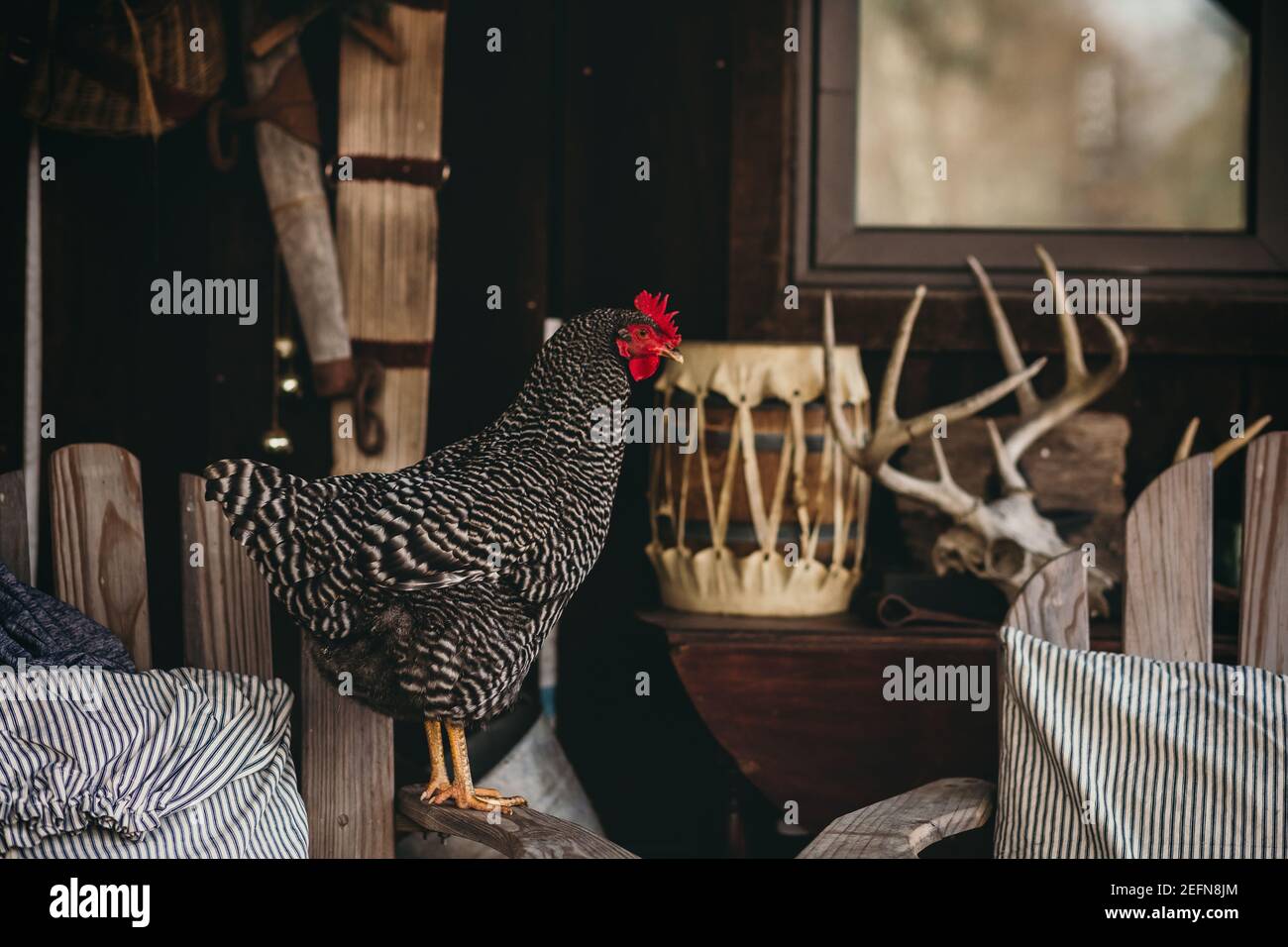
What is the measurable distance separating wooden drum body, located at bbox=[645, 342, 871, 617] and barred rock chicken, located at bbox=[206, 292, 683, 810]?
1.68ft

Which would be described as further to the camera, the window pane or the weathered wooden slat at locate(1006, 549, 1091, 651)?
the window pane

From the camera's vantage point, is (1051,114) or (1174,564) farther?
(1051,114)

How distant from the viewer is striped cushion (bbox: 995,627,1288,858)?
1420 mm

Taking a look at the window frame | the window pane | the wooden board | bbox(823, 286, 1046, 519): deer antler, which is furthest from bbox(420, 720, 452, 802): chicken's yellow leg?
the window pane

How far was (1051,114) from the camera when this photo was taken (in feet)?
7.79

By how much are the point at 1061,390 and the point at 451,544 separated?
133 centimetres

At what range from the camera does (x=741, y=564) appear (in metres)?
2.10

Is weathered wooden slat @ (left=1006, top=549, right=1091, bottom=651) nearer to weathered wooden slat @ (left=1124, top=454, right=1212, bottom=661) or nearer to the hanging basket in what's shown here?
weathered wooden slat @ (left=1124, top=454, right=1212, bottom=661)

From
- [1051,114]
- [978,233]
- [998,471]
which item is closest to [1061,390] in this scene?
[998,471]

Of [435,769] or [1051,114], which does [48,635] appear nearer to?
[435,769]

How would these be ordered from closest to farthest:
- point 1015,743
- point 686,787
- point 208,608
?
point 1015,743 < point 208,608 < point 686,787
